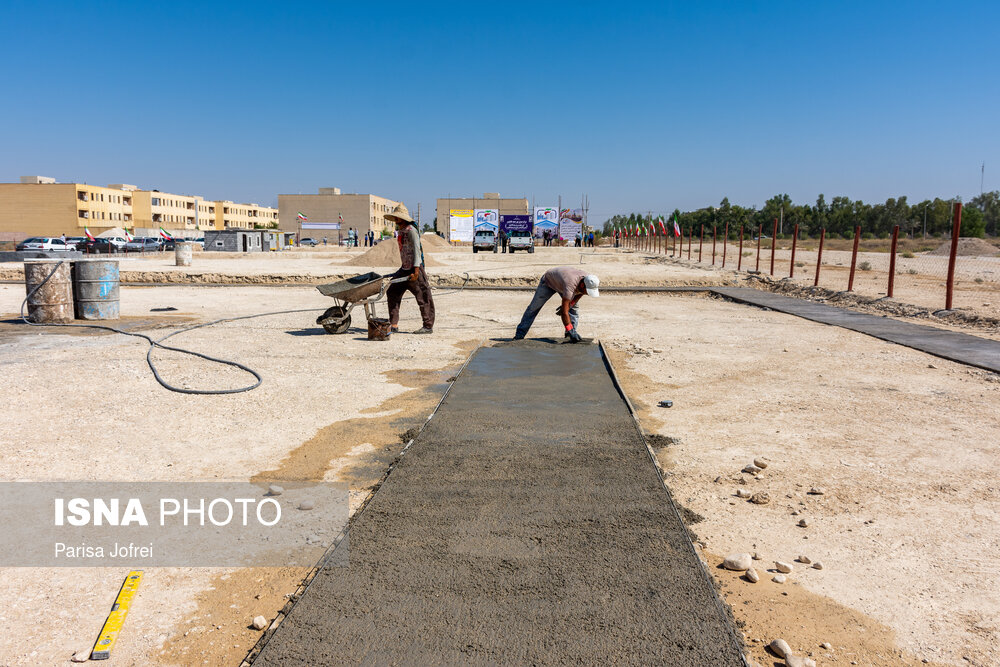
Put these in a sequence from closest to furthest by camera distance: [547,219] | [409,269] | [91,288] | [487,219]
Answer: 1. [409,269]
2. [91,288]
3. [487,219]
4. [547,219]

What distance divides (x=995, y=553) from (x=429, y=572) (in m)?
2.98

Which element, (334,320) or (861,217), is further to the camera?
(861,217)

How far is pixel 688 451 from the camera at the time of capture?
552 cm

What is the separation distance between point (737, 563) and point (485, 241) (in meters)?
47.7

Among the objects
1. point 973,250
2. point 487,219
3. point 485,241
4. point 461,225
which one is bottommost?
point 485,241

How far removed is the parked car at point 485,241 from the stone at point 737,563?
46.6 metres

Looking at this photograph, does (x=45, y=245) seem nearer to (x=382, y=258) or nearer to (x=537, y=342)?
(x=382, y=258)

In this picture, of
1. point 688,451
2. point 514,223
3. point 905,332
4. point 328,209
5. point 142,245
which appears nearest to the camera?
point 688,451

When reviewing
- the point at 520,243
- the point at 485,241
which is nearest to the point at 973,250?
the point at 520,243

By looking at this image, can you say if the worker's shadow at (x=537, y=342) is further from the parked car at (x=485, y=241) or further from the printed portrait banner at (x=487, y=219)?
the printed portrait banner at (x=487, y=219)

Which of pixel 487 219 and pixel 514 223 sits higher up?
Answer: pixel 487 219

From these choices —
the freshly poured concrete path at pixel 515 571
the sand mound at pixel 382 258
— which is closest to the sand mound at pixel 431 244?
the sand mound at pixel 382 258

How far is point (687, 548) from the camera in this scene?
363cm

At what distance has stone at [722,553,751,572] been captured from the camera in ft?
11.6
